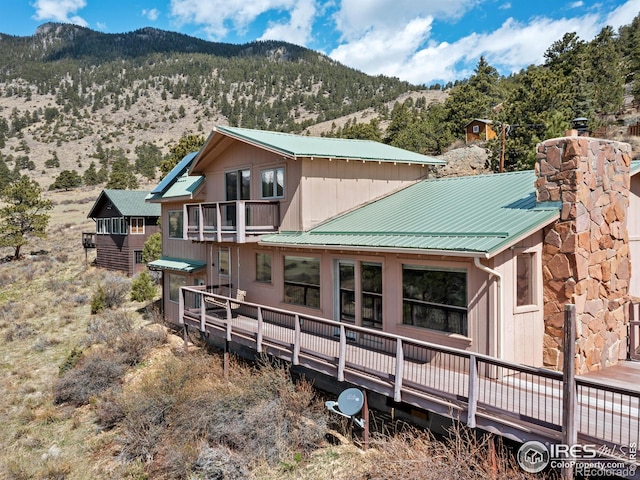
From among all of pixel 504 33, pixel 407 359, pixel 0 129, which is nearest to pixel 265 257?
pixel 407 359

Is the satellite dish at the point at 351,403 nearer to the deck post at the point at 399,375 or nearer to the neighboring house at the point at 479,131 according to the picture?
the deck post at the point at 399,375

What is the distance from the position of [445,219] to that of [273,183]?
6.42 metres

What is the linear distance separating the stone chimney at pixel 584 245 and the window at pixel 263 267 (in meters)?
8.74

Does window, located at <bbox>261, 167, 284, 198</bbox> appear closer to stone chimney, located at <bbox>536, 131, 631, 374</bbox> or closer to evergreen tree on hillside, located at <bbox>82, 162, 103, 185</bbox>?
→ stone chimney, located at <bbox>536, 131, 631, 374</bbox>

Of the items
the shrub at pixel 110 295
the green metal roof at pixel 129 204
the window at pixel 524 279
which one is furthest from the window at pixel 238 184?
the green metal roof at pixel 129 204

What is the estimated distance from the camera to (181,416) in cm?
1176

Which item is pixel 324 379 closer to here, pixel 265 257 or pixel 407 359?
pixel 407 359

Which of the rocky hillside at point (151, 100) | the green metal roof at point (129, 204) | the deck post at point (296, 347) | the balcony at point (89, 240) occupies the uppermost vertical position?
the rocky hillside at point (151, 100)

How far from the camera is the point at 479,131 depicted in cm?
3869

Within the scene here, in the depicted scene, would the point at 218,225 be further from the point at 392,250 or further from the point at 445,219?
the point at 445,219

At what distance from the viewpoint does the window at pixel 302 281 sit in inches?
539

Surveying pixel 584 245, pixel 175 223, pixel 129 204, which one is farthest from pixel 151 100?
pixel 584 245

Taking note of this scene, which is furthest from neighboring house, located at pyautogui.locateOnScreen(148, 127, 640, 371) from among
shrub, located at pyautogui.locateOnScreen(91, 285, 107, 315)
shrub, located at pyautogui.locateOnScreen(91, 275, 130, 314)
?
shrub, located at pyautogui.locateOnScreen(91, 275, 130, 314)

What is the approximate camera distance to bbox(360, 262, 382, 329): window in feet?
38.5
